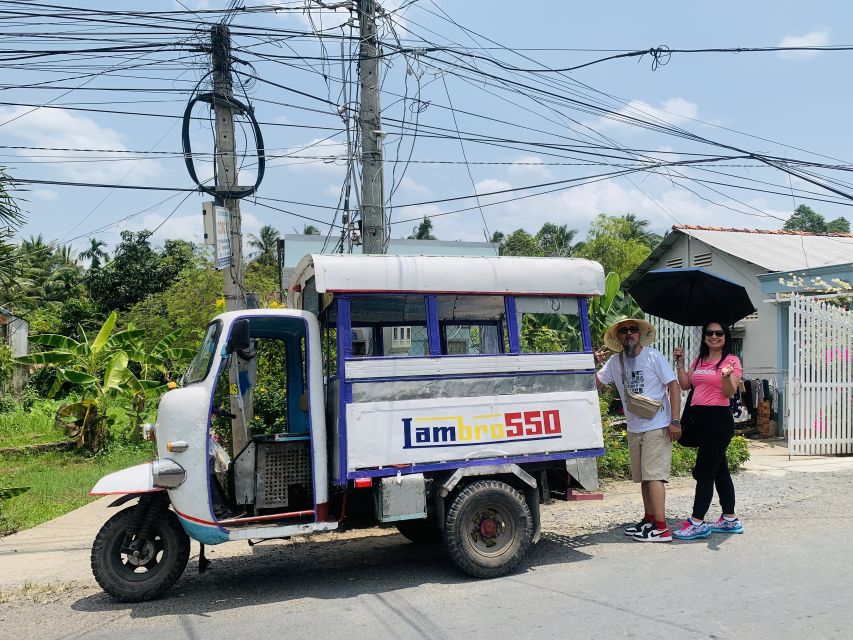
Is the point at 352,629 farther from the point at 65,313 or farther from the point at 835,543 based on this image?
the point at 65,313

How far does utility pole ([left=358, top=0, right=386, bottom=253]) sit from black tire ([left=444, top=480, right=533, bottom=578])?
3934mm

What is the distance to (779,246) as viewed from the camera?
17234 mm

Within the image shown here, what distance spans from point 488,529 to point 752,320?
36.6 feet

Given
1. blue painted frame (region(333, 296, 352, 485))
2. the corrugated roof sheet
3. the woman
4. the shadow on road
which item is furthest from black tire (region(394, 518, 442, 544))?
the corrugated roof sheet

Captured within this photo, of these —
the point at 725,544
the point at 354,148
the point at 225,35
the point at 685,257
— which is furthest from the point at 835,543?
the point at 685,257

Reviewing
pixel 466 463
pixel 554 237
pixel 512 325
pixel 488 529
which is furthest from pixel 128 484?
pixel 554 237

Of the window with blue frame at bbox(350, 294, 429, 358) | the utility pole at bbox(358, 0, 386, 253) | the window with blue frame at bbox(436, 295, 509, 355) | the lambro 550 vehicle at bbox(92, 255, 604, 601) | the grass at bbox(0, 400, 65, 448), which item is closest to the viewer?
the lambro 550 vehicle at bbox(92, 255, 604, 601)

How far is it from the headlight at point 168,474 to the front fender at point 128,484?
0.07 m

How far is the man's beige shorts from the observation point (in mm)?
6609

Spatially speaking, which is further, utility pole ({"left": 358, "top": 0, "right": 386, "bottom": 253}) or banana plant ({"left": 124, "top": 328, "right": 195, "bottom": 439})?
banana plant ({"left": 124, "top": 328, "right": 195, "bottom": 439})

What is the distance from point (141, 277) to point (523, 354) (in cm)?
2648

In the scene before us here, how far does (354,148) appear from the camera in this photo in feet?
31.2

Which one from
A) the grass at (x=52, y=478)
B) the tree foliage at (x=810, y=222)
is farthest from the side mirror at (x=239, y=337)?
the tree foliage at (x=810, y=222)

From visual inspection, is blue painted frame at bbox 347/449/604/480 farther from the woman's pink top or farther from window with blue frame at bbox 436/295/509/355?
the woman's pink top
